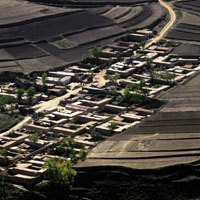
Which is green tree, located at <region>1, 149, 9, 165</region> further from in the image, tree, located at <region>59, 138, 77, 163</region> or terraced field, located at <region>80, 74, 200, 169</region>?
terraced field, located at <region>80, 74, 200, 169</region>

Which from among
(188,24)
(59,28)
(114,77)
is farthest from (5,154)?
(188,24)

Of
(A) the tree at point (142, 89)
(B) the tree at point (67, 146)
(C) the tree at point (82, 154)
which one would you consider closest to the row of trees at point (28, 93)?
(A) the tree at point (142, 89)

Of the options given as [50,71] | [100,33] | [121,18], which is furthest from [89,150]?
[121,18]

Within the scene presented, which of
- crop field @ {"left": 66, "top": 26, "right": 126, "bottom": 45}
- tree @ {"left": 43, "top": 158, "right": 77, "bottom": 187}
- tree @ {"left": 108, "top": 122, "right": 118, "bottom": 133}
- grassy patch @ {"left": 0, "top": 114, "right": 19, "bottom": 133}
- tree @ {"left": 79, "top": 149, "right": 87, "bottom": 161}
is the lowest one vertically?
tree @ {"left": 43, "top": 158, "right": 77, "bottom": 187}

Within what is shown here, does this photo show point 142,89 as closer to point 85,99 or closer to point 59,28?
point 85,99

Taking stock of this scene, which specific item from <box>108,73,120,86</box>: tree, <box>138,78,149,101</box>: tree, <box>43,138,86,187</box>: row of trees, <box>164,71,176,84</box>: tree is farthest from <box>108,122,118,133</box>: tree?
<box>108,73,120,86</box>: tree

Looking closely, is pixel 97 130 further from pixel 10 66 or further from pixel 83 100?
pixel 10 66

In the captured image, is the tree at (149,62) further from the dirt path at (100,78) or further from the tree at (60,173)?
the tree at (60,173)
